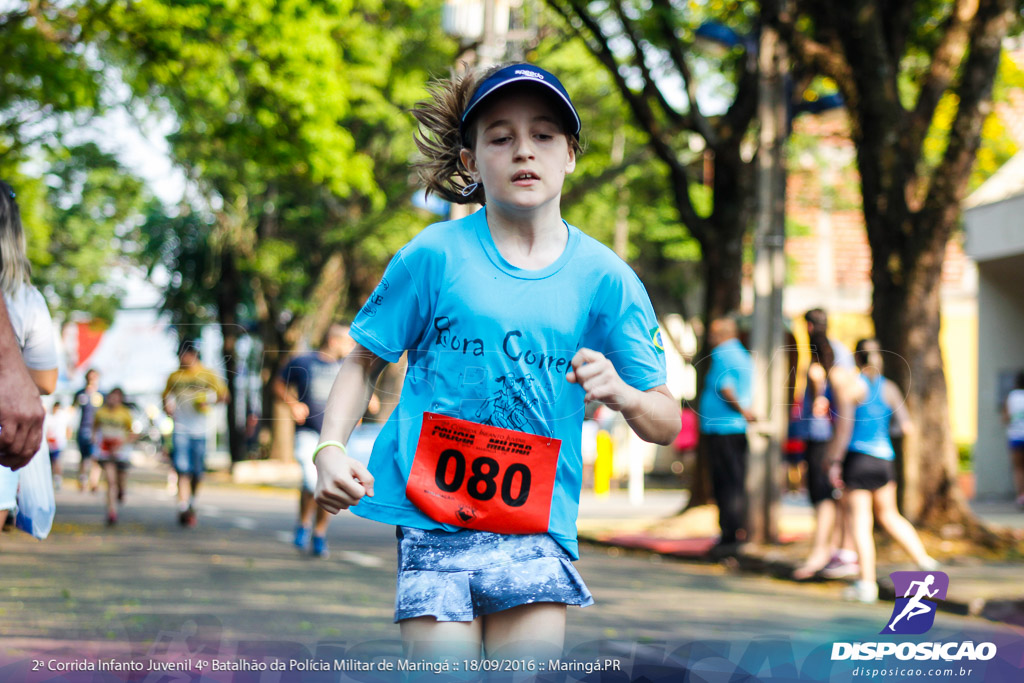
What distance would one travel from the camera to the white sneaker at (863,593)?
8.91m

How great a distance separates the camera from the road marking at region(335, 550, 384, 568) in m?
10.5

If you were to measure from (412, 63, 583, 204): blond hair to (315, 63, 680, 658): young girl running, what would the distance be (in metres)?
0.20

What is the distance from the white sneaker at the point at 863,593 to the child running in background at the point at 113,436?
28.8 feet

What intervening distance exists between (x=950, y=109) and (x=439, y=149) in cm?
1504

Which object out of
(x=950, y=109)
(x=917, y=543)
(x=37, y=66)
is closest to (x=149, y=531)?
(x=37, y=66)

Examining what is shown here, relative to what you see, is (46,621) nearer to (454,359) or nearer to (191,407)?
(454,359)

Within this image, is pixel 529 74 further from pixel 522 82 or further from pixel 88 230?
pixel 88 230

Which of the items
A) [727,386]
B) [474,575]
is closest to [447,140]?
[474,575]

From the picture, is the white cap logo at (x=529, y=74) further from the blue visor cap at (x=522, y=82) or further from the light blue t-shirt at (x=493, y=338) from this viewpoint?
the light blue t-shirt at (x=493, y=338)

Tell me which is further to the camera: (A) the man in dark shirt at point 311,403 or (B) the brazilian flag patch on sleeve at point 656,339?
(A) the man in dark shirt at point 311,403

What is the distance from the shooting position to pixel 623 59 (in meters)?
16.8

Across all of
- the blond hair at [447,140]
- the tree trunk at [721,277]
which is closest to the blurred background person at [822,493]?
the tree trunk at [721,277]

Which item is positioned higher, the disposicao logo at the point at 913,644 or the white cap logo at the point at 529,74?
the white cap logo at the point at 529,74

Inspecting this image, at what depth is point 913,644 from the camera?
4.15 metres
